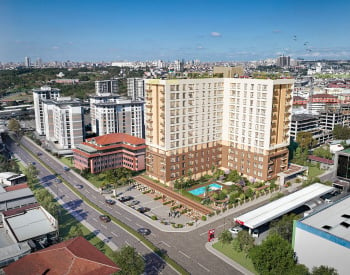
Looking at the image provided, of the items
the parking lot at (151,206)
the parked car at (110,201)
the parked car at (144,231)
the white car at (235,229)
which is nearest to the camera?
the white car at (235,229)

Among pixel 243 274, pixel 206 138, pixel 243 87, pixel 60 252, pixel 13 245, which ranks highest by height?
pixel 243 87

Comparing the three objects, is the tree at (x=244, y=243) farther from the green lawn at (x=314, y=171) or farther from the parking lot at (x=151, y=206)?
the green lawn at (x=314, y=171)

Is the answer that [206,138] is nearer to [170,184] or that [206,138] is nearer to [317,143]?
[170,184]

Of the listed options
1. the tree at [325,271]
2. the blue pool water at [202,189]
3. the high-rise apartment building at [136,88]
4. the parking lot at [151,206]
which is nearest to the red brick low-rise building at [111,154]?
the parking lot at [151,206]

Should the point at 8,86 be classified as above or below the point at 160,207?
above

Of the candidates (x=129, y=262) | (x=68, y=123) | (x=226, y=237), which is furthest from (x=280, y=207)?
(x=68, y=123)

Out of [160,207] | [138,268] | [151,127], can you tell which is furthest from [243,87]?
[138,268]

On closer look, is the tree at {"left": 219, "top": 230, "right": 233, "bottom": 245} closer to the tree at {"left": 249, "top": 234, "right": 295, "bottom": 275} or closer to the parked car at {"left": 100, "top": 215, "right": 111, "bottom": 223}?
the tree at {"left": 249, "top": 234, "right": 295, "bottom": 275}

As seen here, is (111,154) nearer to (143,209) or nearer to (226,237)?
(143,209)
